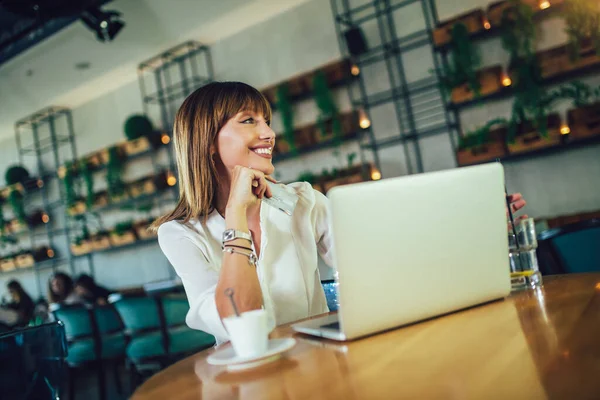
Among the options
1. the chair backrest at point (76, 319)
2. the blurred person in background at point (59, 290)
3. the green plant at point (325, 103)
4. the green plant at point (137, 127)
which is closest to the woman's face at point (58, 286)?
the blurred person in background at point (59, 290)

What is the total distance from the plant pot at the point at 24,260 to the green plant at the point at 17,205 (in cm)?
51

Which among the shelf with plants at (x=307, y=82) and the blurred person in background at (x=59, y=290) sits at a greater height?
the shelf with plants at (x=307, y=82)

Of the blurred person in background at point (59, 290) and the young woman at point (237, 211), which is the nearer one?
the young woman at point (237, 211)

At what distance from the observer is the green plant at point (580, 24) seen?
3752 mm

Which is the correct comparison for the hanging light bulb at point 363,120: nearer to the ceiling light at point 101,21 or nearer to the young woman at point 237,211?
the ceiling light at point 101,21

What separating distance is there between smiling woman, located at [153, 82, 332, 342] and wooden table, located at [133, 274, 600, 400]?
0.46 meters

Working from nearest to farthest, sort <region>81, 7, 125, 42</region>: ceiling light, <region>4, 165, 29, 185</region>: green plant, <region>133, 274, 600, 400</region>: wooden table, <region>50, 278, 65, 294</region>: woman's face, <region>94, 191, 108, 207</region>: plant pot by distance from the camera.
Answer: <region>133, 274, 600, 400</region>: wooden table
<region>81, 7, 125, 42</region>: ceiling light
<region>50, 278, 65, 294</region>: woman's face
<region>94, 191, 108, 207</region>: plant pot
<region>4, 165, 29, 185</region>: green plant

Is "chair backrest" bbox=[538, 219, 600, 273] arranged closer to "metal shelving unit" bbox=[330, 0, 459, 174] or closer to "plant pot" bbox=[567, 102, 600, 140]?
"plant pot" bbox=[567, 102, 600, 140]

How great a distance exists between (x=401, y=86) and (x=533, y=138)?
130 cm

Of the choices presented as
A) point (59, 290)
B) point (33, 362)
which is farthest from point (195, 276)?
A: point (59, 290)

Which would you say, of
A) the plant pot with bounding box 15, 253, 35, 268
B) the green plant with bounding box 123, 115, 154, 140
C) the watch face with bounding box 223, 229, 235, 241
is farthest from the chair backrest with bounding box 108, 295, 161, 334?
the plant pot with bounding box 15, 253, 35, 268

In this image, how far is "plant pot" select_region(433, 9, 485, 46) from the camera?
167 inches

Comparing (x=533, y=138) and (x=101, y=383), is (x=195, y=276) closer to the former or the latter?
(x=101, y=383)

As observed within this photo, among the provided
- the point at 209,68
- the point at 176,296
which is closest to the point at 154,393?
the point at 176,296
